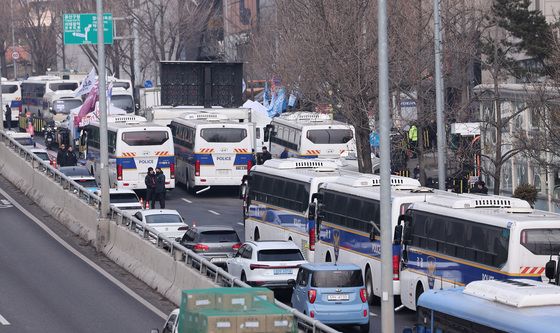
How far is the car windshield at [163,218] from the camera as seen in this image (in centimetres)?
3675

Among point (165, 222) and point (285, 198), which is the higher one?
point (285, 198)

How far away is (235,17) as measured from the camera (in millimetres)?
99750

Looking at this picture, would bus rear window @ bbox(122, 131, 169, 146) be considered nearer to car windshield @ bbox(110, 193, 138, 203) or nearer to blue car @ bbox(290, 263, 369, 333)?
car windshield @ bbox(110, 193, 138, 203)

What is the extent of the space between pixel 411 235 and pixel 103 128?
9.82 metres

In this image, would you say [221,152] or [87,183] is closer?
[87,183]

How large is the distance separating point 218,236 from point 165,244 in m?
3.64

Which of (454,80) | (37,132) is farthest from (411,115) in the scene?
(37,132)

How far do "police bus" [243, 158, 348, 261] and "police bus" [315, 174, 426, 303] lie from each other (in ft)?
2.97

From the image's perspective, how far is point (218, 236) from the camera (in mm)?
33375

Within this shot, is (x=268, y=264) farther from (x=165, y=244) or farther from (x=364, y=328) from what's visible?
(x=364, y=328)

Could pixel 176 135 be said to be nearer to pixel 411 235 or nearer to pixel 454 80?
pixel 454 80

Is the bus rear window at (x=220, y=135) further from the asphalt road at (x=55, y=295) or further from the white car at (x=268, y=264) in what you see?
the white car at (x=268, y=264)

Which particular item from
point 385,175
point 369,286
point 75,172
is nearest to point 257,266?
point 369,286

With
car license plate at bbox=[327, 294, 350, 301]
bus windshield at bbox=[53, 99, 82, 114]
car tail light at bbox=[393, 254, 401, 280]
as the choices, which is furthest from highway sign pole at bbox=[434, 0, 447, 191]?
bus windshield at bbox=[53, 99, 82, 114]
